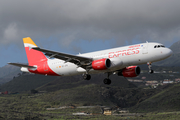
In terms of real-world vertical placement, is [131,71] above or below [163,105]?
above

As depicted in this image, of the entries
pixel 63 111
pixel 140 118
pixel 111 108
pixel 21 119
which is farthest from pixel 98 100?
pixel 21 119

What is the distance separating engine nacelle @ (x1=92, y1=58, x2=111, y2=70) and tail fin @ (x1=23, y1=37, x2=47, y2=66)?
16289mm

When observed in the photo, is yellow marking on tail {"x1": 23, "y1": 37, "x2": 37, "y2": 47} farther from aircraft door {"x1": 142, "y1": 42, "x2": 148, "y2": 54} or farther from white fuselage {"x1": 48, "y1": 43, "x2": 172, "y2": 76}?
aircraft door {"x1": 142, "y1": 42, "x2": 148, "y2": 54}

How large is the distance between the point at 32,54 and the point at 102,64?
72.1 feet

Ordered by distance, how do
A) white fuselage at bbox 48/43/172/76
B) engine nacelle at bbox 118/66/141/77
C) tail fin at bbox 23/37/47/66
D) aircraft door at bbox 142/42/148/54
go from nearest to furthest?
white fuselage at bbox 48/43/172/76 < aircraft door at bbox 142/42/148/54 < engine nacelle at bbox 118/66/141/77 < tail fin at bbox 23/37/47/66

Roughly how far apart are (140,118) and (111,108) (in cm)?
3020

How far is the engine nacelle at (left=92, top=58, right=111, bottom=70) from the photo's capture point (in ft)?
147

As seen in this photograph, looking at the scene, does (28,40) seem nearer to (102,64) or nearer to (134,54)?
(102,64)

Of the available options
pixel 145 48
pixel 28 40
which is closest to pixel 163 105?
pixel 28 40

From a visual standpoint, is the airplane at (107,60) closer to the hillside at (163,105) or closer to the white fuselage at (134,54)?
the white fuselage at (134,54)

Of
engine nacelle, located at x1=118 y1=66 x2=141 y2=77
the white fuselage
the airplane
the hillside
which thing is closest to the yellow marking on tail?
the airplane

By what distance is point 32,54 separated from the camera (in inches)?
2351

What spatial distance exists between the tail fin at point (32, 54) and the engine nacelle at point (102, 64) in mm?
16289

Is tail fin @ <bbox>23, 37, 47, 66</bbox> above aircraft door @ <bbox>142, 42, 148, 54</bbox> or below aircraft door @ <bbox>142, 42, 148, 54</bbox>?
above
